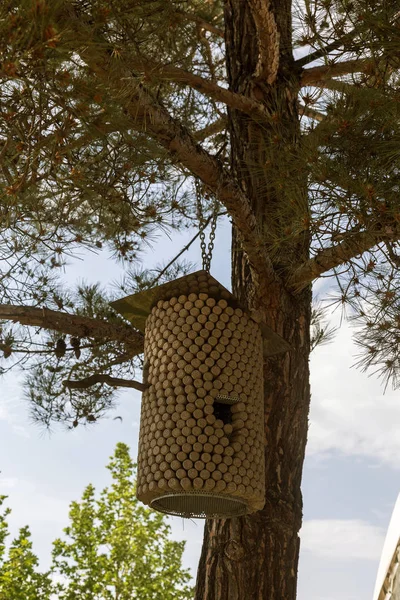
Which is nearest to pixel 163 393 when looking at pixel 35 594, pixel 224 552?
pixel 224 552

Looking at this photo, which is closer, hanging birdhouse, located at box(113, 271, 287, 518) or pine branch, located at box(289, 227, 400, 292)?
hanging birdhouse, located at box(113, 271, 287, 518)

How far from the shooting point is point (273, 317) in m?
2.79

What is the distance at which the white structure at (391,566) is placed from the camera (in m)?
3.08

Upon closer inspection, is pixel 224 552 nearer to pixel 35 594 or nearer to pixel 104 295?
pixel 104 295

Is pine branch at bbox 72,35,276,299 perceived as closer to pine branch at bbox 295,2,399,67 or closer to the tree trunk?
the tree trunk

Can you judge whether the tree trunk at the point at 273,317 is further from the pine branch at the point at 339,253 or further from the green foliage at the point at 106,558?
the green foliage at the point at 106,558

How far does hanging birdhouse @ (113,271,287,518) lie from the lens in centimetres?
196

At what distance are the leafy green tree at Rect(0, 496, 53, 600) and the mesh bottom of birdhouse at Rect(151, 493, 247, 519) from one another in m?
4.88

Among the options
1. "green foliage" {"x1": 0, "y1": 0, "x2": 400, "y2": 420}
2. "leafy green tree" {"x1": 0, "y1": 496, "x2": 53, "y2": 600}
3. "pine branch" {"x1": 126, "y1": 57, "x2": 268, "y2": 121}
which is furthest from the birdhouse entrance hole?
"leafy green tree" {"x1": 0, "y1": 496, "x2": 53, "y2": 600}

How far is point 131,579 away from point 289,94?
5.40 m

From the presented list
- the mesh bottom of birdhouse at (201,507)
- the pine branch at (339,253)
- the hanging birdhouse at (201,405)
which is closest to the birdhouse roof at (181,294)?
the hanging birdhouse at (201,405)

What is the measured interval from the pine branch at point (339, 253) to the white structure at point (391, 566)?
112 centimetres

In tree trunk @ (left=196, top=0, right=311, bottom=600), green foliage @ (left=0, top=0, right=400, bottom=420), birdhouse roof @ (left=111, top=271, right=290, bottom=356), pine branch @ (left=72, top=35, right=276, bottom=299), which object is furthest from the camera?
tree trunk @ (left=196, top=0, right=311, bottom=600)

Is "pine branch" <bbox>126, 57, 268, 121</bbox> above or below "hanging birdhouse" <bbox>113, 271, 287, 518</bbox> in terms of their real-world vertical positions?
above
